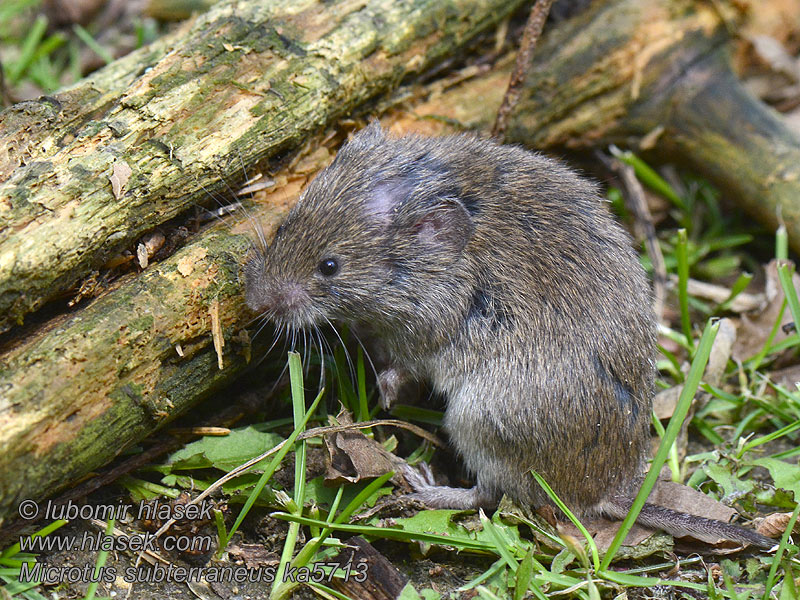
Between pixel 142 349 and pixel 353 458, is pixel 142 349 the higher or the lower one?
the higher one

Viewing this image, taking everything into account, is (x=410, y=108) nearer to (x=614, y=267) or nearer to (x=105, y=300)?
(x=614, y=267)

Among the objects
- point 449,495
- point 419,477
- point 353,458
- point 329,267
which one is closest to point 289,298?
point 329,267

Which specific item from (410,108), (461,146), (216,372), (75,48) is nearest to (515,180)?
(461,146)

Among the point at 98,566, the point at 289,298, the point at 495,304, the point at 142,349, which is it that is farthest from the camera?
the point at 495,304

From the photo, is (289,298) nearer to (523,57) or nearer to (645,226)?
(523,57)

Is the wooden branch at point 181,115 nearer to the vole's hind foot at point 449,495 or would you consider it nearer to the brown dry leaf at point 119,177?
the brown dry leaf at point 119,177

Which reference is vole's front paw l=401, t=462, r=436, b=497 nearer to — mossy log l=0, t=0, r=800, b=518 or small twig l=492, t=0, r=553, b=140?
mossy log l=0, t=0, r=800, b=518
